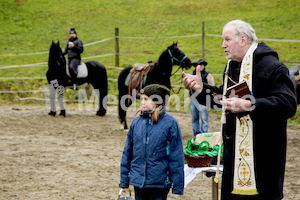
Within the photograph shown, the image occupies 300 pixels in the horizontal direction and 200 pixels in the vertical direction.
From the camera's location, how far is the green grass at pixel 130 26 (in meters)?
17.8

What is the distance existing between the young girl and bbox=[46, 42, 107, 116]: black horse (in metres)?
8.79

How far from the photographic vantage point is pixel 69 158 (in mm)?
6695

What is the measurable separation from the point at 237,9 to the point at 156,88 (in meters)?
26.6

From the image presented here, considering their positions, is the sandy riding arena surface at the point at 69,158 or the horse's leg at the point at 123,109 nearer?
the sandy riding arena surface at the point at 69,158

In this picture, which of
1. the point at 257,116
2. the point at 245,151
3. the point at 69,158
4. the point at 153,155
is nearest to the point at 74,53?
the point at 69,158

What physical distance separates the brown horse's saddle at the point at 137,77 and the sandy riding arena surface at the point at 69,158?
113 cm

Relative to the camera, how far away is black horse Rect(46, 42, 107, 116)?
39.1 feet

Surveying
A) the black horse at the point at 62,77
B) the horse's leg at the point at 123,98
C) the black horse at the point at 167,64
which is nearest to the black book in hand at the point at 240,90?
the black horse at the point at 167,64

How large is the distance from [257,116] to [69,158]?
503 cm

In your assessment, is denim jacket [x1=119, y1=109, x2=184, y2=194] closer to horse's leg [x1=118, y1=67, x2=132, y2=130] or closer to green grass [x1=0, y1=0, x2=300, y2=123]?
horse's leg [x1=118, y1=67, x2=132, y2=130]

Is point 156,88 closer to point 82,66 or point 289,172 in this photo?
point 289,172

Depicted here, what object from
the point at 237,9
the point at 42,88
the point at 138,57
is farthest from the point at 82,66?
the point at 237,9

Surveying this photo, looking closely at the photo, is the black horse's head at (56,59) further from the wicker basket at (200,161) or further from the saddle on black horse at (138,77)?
the wicker basket at (200,161)

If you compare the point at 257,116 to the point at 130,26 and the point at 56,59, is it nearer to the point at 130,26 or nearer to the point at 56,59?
the point at 56,59
